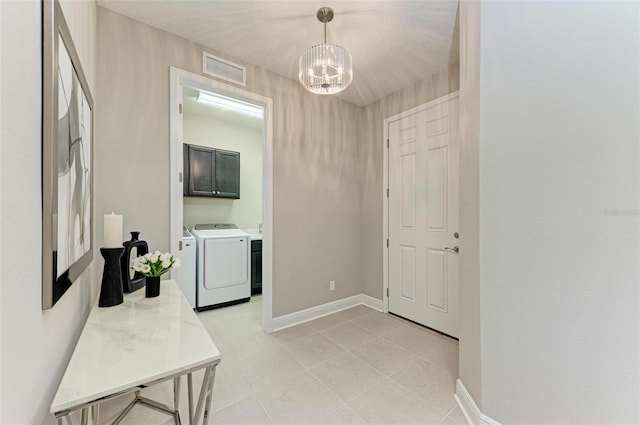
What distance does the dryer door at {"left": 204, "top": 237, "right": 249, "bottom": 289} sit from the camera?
322 centimetres

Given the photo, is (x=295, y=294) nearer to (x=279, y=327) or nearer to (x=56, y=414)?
(x=279, y=327)

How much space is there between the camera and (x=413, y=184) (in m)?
2.92

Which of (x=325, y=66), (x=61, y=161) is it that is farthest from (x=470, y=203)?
(x=61, y=161)

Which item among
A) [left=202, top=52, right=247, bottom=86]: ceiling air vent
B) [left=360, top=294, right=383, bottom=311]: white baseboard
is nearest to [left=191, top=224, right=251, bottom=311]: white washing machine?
[left=360, top=294, right=383, bottom=311]: white baseboard

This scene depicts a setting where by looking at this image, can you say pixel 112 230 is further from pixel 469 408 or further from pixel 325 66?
pixel 469 408

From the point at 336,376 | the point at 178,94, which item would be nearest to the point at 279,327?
the point at 336,376

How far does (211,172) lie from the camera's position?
148 inches

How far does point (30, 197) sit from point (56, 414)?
0.57 meters

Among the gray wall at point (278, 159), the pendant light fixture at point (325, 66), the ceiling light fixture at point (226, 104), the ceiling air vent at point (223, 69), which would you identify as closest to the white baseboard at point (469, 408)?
the gray wall at point (278, 159)

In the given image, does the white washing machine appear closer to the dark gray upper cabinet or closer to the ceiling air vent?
the dark gray upper cabinet

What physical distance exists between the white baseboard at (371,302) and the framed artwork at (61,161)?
2.84m

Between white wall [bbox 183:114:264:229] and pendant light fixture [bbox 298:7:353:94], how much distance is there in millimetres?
2573

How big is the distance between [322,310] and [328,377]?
3.72 feet

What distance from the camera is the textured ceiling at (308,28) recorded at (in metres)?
1.86
